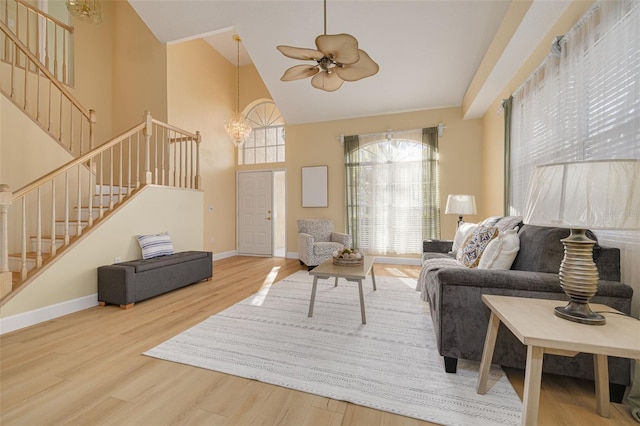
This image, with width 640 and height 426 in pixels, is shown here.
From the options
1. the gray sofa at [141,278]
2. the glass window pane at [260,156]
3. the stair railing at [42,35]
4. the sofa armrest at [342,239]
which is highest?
the stair railing at [42,35]

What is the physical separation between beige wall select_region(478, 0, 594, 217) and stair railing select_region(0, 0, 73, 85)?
6596 millimetres

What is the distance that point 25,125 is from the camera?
356 cm

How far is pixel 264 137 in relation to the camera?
6.79 m

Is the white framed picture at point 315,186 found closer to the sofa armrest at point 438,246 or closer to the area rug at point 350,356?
the sofa armrest at point 438,246

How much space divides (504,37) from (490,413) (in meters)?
3.63

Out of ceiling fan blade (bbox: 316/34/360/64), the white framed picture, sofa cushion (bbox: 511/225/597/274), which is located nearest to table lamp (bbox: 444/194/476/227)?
sofa cushion (bbox: 511/225/597/274)

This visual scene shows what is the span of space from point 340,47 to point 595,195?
2035 millimetres

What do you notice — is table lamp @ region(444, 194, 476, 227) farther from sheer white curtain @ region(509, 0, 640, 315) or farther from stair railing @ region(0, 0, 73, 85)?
stair railing @ region(0, 0, 73, 85)

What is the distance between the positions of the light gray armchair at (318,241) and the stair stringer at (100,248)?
6.00 ft

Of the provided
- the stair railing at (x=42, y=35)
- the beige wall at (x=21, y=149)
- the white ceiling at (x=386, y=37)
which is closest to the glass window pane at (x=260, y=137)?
the white ceiling at (x=386, y=37)

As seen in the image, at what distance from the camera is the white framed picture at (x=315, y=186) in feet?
19.6

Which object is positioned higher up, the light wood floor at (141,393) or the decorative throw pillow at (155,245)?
the decorative throw pillow at (155,245)

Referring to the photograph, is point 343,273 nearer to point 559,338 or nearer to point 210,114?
point 559,338

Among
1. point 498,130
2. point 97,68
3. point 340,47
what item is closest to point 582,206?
point 340,47
